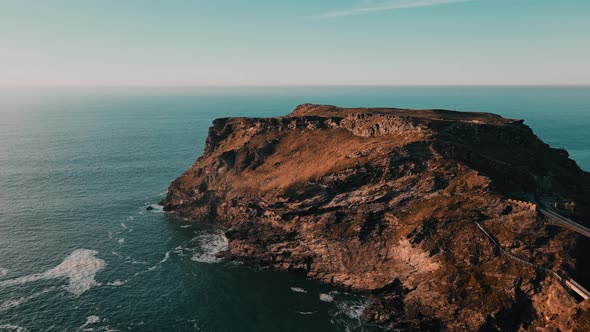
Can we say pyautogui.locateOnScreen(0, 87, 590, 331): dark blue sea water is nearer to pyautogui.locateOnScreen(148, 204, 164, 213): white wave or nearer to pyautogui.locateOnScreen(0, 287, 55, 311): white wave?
pyautogui.locateOnScreen(0, 287, 55, 311): white wave

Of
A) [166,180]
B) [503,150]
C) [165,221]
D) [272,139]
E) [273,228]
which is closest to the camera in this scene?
[273,228]

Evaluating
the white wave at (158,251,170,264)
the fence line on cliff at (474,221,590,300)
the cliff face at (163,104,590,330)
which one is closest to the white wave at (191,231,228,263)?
the cliff face at (163,104,590,330)

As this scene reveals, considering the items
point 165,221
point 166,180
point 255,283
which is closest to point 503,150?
point 255,283

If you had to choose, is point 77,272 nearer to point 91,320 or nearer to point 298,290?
point 91,320

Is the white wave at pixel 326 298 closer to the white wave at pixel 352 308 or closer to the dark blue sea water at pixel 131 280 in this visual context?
the dark blue sea water at pixel 131 280

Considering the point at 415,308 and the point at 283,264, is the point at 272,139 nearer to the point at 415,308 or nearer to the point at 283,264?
the point at 283,264

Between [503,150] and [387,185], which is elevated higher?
[503,150]
